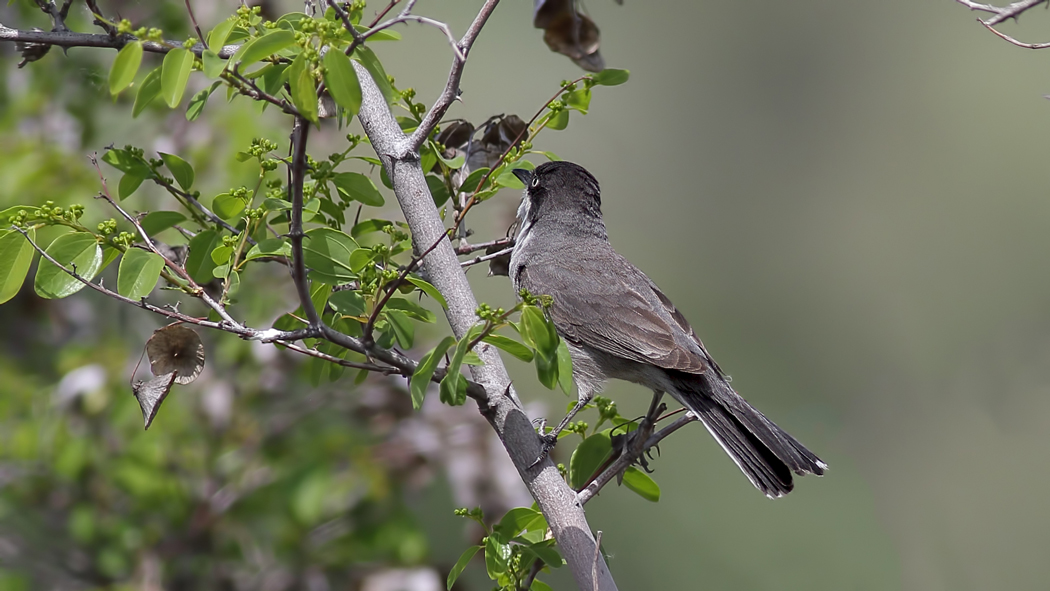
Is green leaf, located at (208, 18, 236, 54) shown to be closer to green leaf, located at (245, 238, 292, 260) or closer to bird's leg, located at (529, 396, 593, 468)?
green leaf, located at (245, 238, 292, 260)

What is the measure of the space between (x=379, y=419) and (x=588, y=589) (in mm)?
1269

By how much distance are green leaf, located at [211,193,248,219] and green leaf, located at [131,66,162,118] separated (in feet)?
1.00

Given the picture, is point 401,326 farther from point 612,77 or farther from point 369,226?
point 612,77

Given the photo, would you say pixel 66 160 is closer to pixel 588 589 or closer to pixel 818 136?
pixel 588 589

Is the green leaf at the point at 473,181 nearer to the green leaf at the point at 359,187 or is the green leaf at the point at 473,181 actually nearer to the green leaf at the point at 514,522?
the green leaf at the point at 359,187

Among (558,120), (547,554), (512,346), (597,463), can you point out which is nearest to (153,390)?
(512,346)

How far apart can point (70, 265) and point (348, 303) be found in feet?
1.53

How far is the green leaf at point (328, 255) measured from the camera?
1.39m

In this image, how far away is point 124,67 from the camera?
3.74ft

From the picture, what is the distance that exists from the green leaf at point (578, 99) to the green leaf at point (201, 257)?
0.78 m

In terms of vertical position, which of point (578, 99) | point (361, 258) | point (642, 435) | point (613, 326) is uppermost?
point (578, 99)

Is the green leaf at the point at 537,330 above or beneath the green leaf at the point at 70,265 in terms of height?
above

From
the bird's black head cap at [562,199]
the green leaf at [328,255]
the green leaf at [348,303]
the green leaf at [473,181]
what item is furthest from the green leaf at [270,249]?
the bird's black head cap at [562,199]

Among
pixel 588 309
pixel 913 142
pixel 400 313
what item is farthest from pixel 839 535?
pixel 400 313
